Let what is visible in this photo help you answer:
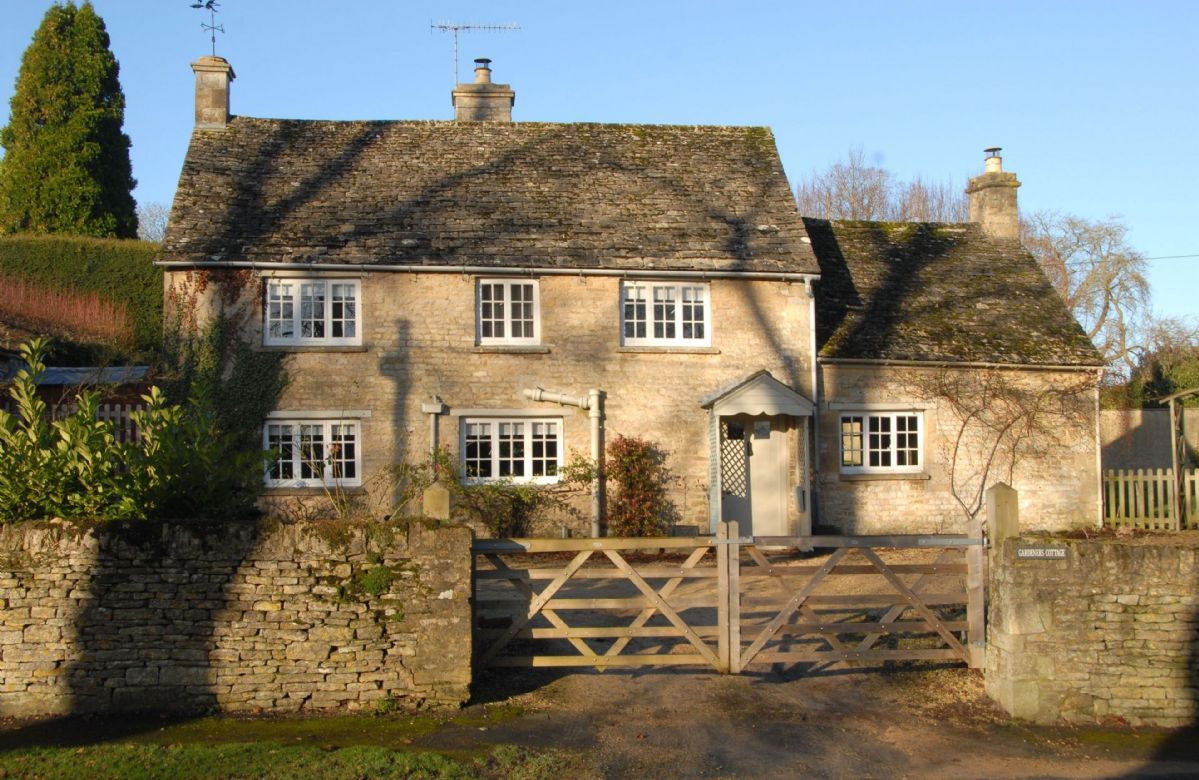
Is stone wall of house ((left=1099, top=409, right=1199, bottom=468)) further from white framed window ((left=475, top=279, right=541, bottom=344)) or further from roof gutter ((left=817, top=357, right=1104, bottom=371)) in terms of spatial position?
white framed window ((left=475, top=279, right=541, bottom=344))

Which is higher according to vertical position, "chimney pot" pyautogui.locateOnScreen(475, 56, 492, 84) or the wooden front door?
"chimney pot" pyautogui.locateOnScreen(475, 56, 492, 84)

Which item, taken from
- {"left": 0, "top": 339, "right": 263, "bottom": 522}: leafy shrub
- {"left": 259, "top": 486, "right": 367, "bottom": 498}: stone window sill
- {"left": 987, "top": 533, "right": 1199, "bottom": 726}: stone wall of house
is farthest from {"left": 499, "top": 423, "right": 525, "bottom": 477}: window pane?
{"left": 987, "top": 533, "right": 1199, "bottom": 726}: stone wall of house

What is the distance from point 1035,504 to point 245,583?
1624 centimetres

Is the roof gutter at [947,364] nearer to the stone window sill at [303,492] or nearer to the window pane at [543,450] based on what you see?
the window pane at [543,450]

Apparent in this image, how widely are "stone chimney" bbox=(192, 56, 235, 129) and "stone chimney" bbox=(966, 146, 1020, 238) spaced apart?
1750 cm

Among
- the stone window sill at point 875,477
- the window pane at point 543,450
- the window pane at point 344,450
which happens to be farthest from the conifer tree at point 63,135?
the stone window sill at point 875,477

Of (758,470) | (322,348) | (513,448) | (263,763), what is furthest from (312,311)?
(263,763)

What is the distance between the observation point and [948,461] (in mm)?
19688

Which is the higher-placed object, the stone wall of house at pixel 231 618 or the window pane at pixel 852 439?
the window pane at pixel 852 439

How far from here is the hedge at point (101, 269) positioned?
90.7 ft

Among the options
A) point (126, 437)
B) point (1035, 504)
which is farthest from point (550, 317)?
point (1035, 504)

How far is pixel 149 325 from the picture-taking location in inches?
1121

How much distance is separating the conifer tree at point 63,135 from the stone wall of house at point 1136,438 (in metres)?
29.8

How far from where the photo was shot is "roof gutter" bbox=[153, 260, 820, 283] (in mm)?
17938
